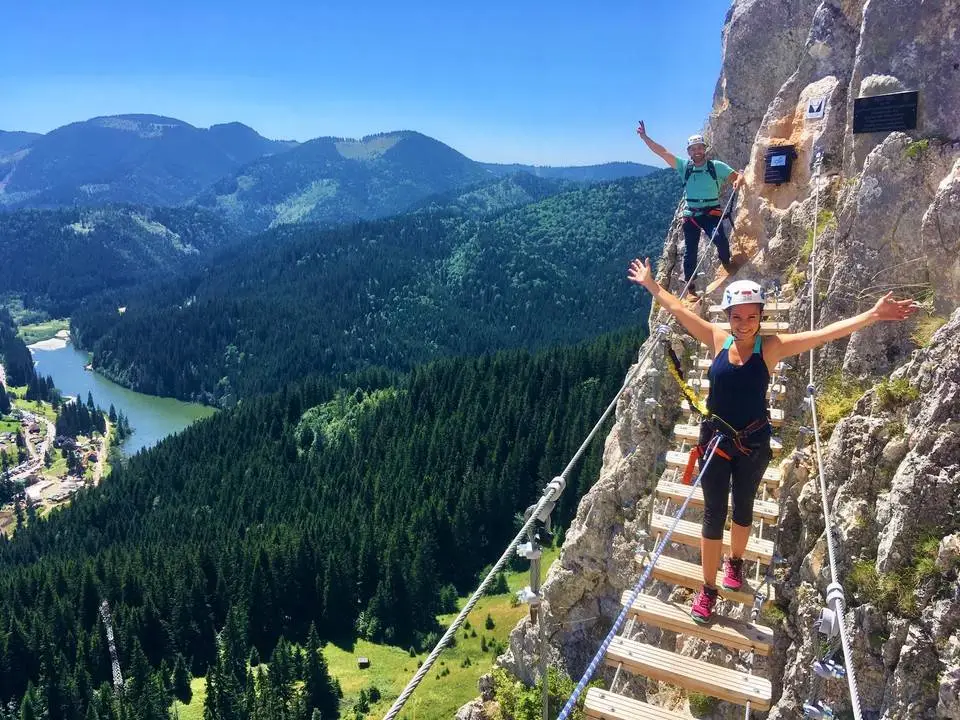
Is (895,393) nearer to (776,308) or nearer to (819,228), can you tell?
Answer: (776,308)

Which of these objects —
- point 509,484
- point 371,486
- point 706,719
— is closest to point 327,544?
point 371,486

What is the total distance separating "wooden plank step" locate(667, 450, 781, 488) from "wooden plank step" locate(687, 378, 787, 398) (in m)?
1.54

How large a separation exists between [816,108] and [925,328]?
353 inches

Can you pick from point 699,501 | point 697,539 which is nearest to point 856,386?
point 699,501

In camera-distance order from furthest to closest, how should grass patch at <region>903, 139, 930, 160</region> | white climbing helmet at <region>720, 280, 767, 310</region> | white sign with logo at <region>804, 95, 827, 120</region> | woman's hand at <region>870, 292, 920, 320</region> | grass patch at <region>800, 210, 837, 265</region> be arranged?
white sign with logo at <region>804, 95, 827, 120</region>, grass patch at <region>800, 210, 837, 265</region>, grass patch at <region>903, 139, 930, 160</region>, white climbing helmet at <region>720, 280, 767, 310</region>, woman's hand at <region>870, 292, 920, 320</region>

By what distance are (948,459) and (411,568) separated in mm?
78720

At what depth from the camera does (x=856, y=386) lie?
11164mm

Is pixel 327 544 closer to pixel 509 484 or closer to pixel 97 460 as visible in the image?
pixel 509 484

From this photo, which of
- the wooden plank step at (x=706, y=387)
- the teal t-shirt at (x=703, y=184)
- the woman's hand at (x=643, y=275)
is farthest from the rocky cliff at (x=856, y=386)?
the woman's hand at (x=643, y=275)

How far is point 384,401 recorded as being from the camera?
136 metres

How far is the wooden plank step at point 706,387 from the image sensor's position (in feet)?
45.0

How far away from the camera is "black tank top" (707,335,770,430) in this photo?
8.79 m

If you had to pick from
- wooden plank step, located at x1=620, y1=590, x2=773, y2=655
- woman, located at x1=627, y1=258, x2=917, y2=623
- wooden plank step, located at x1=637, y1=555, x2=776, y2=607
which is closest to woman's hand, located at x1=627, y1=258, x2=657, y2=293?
woman, located at x1=627, y1=258, x2=917, y2=623

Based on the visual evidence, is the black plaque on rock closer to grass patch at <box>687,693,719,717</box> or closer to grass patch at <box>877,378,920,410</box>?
grass patch at <box>877,378,920,410</box>
